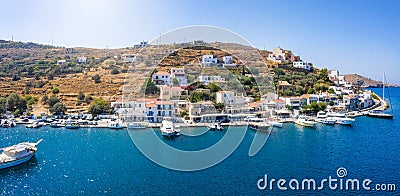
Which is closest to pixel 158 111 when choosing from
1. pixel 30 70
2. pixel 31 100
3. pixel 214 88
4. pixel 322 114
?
pixel 214 88

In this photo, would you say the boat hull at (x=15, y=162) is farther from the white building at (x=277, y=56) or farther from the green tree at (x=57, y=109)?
the white building at (x=277, y=56)

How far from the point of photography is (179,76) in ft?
74.0

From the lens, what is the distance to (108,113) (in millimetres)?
17500

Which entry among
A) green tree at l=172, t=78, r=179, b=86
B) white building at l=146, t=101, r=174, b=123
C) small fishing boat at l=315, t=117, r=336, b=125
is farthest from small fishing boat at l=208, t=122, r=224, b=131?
green tree at l=172, t=78, r=179, b=86

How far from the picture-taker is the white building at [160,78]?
2235cm

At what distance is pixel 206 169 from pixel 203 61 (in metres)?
18.8

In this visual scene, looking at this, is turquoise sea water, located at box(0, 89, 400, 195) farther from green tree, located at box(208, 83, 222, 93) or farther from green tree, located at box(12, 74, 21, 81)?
green tree, located at box(12, 74, 21, 81)

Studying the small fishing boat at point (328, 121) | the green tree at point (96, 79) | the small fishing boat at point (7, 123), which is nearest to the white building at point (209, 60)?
the green tree at point (96, 79)

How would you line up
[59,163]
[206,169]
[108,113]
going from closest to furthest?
[206,169], [59,163], [108,113]

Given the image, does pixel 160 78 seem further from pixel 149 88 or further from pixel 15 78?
pixel 15 78

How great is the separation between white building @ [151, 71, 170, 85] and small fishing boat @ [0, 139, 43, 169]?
40.6ft

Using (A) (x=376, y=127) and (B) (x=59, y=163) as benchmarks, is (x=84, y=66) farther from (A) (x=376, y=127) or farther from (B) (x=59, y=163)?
(A) (x=376, y=127)

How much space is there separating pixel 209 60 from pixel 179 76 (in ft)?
18.7

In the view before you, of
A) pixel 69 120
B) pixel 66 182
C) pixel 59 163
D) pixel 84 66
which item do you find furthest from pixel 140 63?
pixel 66 182
